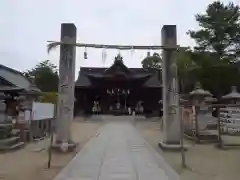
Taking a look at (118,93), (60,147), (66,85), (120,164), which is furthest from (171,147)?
(118,93)

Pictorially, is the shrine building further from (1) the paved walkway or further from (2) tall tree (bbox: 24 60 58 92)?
(1) the paved walkway

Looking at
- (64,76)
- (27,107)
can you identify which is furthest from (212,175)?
(27,107)

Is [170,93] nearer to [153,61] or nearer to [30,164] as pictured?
[30,164]

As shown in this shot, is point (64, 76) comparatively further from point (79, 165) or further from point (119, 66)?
point (119, 66)

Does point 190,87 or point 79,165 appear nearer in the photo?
point 79,165

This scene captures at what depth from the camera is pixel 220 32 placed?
4206cm

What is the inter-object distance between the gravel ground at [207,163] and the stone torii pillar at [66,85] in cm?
377

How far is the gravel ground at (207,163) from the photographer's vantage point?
859 centimetres

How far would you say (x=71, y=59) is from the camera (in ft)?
43.5

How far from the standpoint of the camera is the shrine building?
4272cm

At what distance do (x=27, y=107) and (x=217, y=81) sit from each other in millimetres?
27426

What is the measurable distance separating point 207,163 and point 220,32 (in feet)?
113

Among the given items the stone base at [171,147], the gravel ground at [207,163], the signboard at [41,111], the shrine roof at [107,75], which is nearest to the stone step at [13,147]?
the signboard at [41,111]

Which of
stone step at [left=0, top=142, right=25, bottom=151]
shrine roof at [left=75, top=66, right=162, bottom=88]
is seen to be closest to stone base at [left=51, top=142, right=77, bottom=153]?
stone step at [left=0, top=142, right=25, bottom=151]
